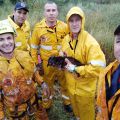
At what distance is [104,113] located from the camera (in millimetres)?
2721

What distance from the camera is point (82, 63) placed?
4.23 m

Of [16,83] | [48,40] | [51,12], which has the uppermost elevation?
[51,12]

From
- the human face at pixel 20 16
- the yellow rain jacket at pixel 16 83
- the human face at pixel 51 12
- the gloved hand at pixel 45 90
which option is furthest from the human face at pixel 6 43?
the human face at pixel 20 16

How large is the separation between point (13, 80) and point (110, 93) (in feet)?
4.63

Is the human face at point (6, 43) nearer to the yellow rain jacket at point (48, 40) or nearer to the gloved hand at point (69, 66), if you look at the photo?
the gloved hand at point (69, 66)

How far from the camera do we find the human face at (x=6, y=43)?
361cm

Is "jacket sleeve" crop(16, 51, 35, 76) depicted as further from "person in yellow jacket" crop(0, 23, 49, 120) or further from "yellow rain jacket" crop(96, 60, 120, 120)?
"yellow rain jacket" crop(96, 60, 120, 120)

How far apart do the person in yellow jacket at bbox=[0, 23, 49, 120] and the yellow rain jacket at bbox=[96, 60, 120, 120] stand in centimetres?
127

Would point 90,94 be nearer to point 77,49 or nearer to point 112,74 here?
point 77,49

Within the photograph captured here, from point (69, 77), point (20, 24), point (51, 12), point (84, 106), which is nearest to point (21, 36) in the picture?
point (20, 24)

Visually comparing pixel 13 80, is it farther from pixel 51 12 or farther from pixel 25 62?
pixel 51 12

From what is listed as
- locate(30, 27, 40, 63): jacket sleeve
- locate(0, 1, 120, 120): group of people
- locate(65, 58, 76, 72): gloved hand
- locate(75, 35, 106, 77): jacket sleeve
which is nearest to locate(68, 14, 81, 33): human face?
locate(0, 1, 120, 120): group of people

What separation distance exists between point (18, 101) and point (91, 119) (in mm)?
1343

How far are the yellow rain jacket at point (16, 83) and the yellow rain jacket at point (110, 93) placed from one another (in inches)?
49.9
